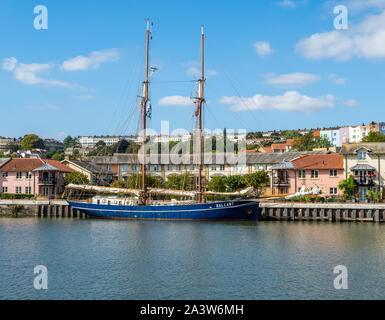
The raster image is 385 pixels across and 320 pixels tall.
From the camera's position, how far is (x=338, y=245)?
134ft

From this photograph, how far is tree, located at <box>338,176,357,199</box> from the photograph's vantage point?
68.9m

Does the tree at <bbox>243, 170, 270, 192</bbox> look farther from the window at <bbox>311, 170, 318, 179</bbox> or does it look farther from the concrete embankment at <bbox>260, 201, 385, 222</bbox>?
the concrete embankment at <bbox>260, 201, 385, 222</bbox>

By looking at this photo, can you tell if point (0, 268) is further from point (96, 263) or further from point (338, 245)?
point (338, 245)

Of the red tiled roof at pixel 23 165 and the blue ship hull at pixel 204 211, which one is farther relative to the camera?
the red tiled roof at pixel 23 165

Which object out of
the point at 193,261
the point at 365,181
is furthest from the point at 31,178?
the point at 365,181

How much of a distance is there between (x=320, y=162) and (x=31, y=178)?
4911cm

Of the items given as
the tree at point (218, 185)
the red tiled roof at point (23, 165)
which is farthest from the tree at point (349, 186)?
the red tiled roof at point (23, 165)

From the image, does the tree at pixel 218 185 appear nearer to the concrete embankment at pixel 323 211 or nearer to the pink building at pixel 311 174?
the pink building at pixel 311 174

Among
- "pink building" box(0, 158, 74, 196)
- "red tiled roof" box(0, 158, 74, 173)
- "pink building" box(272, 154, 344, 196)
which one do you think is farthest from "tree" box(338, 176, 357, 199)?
"red tiled roof" box(0, 158, 74, 173)

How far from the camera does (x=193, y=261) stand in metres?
34.6

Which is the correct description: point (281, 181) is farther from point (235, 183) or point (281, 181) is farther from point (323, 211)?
point (323, 211)

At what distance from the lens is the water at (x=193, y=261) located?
2698 cm
